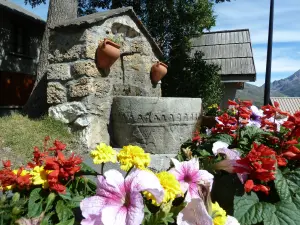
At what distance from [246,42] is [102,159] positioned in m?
14.2

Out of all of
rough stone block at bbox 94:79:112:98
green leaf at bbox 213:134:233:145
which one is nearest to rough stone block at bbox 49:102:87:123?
rough stone block at bbox 94:79:112:98

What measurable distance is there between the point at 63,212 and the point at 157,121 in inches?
129

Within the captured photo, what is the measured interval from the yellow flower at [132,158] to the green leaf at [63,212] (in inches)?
7.1

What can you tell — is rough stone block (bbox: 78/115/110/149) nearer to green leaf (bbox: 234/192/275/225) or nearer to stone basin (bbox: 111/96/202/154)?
stone basin (bbox: 111/96/202/154)

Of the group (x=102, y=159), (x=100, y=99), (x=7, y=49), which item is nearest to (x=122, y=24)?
Result: (x=100, y=99)

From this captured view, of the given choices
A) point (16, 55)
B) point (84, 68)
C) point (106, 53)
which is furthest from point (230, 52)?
point (84, 68)

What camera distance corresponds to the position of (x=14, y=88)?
45.6 feet

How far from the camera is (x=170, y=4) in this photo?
33.5 ft

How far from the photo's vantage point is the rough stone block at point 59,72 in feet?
14.3

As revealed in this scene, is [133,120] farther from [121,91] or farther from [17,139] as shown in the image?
[17,139]

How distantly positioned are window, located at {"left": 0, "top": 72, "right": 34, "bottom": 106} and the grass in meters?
9.64

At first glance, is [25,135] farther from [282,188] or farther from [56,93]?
[282,188]

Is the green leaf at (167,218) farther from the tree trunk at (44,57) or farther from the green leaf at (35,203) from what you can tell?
the tree trunk at (44,57)

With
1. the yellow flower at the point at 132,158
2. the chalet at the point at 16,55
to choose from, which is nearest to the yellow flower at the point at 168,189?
the yellow flower at the point at 132,158
